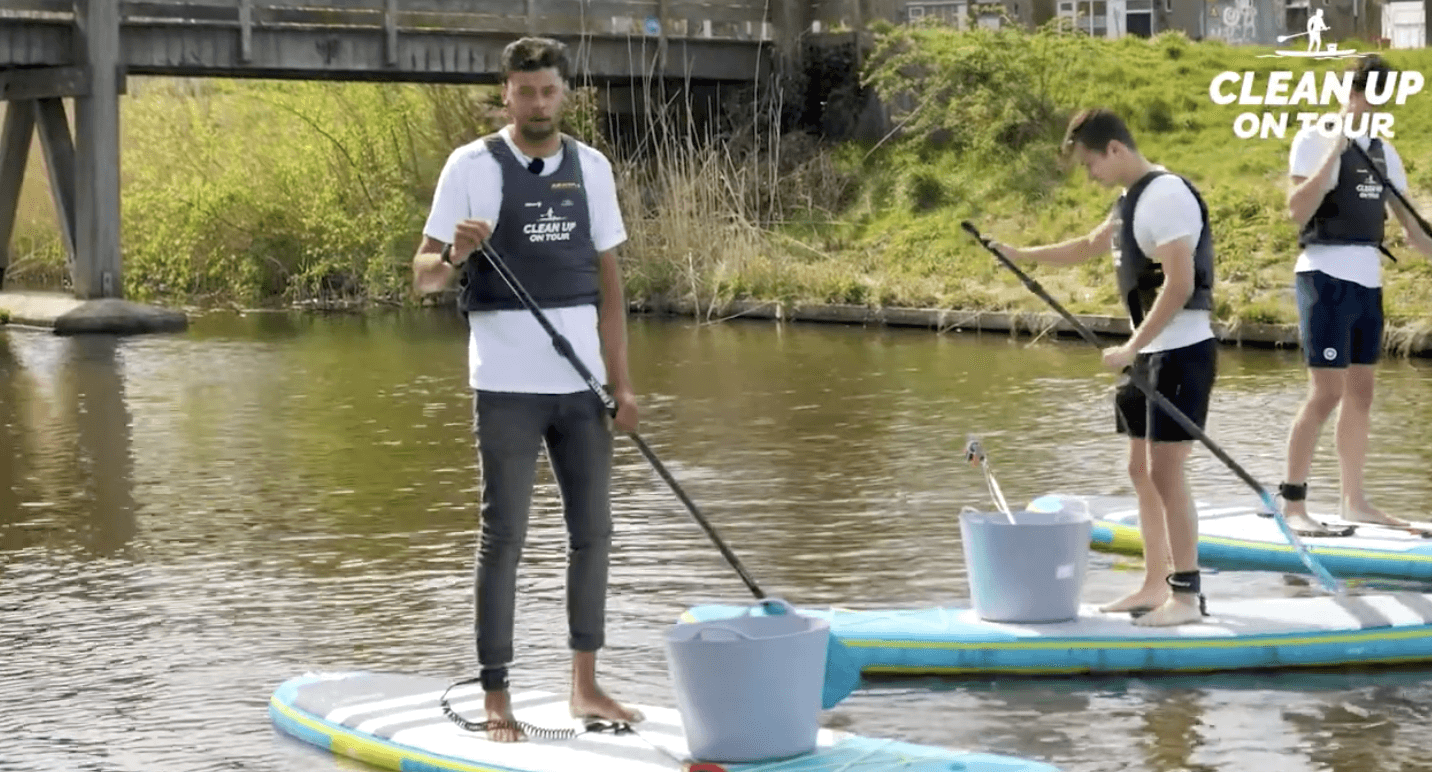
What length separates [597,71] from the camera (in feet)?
103

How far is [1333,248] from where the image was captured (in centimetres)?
975

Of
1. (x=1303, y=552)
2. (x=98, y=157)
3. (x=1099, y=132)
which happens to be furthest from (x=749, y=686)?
(x=98, y=157)

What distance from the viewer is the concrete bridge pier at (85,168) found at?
2578 centimetres

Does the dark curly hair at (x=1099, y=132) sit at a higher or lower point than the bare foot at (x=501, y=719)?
higher

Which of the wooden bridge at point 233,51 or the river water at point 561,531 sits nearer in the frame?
the river water at point 561,531

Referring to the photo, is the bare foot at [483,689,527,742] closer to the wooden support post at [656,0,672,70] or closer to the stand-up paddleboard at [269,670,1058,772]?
the stand-up paddleboard at [269,670,1058,772]

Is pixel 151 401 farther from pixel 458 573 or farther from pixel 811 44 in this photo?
pixel 811 44

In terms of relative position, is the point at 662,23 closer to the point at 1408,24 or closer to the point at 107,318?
the point at 107,318

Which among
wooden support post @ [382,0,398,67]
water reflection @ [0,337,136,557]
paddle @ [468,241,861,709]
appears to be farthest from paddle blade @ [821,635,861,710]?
wooden support post @ [382,0,398,67]

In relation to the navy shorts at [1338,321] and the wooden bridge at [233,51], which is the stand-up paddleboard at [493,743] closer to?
the navy shorts at [1338,321]

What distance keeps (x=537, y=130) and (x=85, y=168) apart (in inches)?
841

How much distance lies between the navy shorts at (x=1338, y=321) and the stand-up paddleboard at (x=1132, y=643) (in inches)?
69.9

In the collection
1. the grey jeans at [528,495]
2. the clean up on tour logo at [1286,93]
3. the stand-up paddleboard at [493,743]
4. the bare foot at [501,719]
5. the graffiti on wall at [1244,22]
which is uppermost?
the graffiti on wall at [1244,22]

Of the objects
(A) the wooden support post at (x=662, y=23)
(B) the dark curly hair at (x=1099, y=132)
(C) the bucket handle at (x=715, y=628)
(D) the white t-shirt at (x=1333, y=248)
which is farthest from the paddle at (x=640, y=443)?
(A) the wooden support post at (x=662, y=23)
